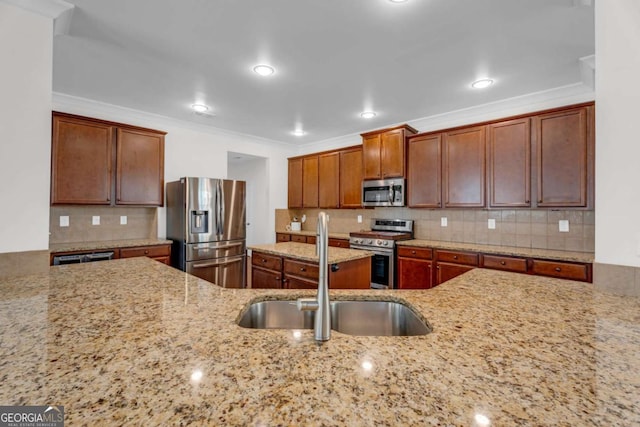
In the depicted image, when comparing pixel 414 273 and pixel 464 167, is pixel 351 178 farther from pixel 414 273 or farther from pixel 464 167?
pixel 414 273

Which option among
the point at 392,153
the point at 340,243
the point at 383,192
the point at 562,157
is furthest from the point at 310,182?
the point at 562,157

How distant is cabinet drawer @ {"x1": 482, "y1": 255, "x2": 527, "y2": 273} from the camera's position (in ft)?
9.69

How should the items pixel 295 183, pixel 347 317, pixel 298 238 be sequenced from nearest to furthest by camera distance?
1. pixel 347 317
2. pixel 298 238
3. pixel 295 183

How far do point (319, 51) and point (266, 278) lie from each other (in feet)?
6.98

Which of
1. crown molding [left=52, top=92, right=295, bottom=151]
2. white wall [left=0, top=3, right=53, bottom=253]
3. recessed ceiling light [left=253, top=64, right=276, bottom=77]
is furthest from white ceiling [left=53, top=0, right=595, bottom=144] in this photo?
white wall [left=0, top=3, right=53, bottom=253]

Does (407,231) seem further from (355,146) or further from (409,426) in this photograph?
(409,426)

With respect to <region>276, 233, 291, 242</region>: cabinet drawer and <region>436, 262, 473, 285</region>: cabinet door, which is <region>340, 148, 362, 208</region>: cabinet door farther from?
<region>436, 262, 473, 285</region>: cabinet door

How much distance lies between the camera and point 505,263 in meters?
A: 3.05

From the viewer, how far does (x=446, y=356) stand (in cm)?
75

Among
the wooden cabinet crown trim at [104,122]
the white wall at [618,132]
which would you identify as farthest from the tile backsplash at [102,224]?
the white wall at [618,132]

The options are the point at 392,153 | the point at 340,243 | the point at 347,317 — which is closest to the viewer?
the point at 347,317

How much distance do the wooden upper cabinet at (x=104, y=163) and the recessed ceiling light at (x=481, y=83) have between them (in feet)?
12.7

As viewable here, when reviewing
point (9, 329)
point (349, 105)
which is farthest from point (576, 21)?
point (9, 329)

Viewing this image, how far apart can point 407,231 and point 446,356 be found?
3.69 metres
